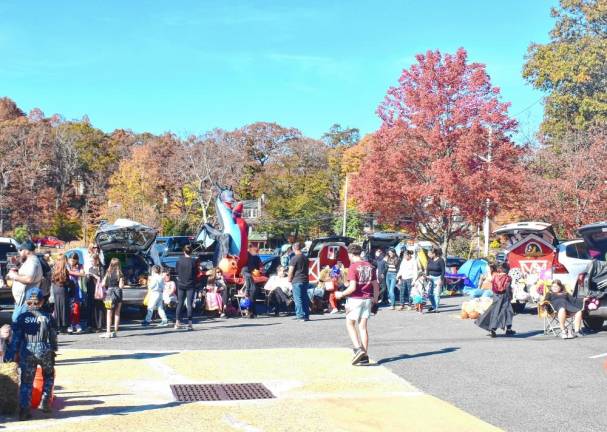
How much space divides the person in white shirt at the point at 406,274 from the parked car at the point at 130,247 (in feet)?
21.1

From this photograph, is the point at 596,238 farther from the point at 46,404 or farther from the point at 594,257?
the point at 46,404

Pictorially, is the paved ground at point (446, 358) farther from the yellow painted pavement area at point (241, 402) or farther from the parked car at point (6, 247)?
the parked car at point (6, 247)

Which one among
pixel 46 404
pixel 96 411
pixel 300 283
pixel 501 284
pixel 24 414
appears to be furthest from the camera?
pixel 300 283

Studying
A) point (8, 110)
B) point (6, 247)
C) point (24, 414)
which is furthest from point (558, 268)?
point (8, 110)

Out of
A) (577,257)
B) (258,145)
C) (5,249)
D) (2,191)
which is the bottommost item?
(577,257)

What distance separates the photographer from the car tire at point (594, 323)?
15.0 meters

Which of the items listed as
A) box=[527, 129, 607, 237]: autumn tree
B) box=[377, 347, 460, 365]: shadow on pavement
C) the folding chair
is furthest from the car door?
box=[527, 129, 607, 237]: autumn tree

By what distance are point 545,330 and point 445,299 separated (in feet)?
29.6

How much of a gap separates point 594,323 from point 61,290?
10765 millimetres

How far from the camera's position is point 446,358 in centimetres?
1153

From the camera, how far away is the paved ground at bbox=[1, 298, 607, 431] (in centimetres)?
820

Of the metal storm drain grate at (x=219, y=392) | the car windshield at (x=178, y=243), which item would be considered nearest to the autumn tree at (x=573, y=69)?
the car windshield at (x=178, y=243)

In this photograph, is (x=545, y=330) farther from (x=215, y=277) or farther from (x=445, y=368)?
(x=215, y=277)

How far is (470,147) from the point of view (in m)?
26.7
